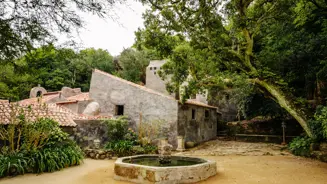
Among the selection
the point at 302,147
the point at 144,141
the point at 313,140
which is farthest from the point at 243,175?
the point at 144,141

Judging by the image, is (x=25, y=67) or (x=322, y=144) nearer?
(x=25, y=67)

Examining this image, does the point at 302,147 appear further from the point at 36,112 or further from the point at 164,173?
the point at 36,112

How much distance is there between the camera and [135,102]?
1538 cm

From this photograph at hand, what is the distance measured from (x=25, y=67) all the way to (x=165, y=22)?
1035cm

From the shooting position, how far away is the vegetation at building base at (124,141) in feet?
42.0

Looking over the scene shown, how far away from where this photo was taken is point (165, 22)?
1388cm

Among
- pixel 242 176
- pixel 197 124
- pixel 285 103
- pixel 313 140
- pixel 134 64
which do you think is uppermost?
pixel 134 64

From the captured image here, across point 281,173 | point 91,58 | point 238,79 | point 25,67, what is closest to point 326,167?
point 281,173

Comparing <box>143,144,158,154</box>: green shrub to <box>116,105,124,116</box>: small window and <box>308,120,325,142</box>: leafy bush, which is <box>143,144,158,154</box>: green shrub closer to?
<box>116,105,124,116</box>: small window

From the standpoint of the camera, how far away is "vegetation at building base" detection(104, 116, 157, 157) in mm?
12805

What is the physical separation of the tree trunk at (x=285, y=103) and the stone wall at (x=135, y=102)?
17.9 feet

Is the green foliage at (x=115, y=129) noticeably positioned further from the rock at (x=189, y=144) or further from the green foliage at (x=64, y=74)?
the green foliage at (x=64, y=74)

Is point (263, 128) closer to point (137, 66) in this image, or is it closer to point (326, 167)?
point (326, 167)

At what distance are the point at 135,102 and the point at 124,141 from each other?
9.93 feet
